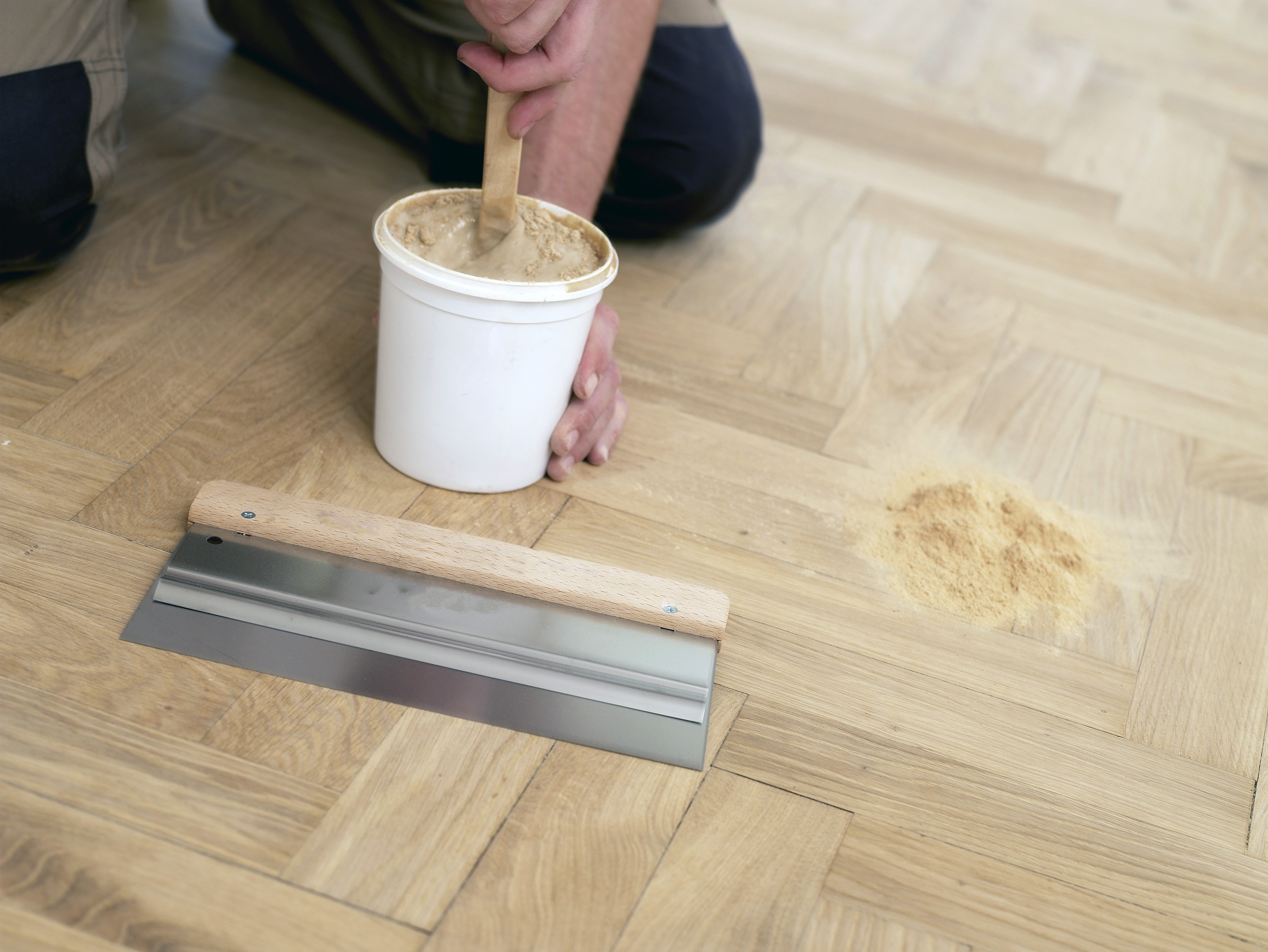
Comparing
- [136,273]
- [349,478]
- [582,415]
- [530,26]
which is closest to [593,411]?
[582,415]

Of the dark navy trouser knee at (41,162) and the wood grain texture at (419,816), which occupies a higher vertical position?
the dark navy trouser knee at (41,162)

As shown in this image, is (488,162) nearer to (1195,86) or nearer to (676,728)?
(676,728)

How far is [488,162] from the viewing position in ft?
3.03

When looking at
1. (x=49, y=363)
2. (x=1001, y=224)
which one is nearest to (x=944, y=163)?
(x=1001, y=224)

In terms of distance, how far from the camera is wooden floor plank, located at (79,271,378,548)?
94 cm

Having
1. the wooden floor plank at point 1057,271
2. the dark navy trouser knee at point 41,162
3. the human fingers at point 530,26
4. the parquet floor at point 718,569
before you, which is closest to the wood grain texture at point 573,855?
the parquet floor at point 718,569

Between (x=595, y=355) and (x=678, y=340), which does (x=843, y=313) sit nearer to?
(x=678, y=340)

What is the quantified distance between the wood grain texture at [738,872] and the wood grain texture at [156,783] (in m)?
0.24

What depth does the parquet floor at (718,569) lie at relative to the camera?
28.9 inches

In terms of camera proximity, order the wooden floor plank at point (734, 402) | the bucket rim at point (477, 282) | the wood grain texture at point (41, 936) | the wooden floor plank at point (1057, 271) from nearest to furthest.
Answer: the wood grain texture at point (41, 936)
the bucket rim at point (477, 282)
the wooden floor plank at point (734, 402)
the wooden floor plank at point (1057, 271)

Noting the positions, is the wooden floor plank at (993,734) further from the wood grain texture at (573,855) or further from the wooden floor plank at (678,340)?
the wooden floor plank at (678,340)

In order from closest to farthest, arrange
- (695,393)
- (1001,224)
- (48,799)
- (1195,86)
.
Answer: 1. (48,799)
2. (695,393)
3. (1001,224)
4. (1195,86)

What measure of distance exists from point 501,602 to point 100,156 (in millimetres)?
700

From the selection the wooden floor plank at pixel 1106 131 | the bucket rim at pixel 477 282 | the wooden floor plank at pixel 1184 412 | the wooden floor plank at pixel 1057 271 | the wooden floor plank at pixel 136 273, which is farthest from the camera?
the wooden floor plank at pixel 1106 131
